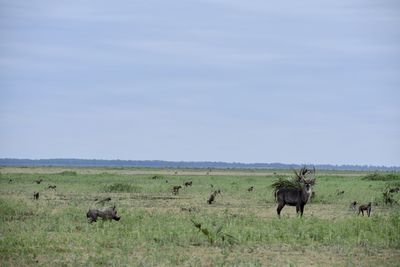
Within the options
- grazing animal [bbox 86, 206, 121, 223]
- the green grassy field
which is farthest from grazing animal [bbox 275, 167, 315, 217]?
grazing animal [bbox 86, 206, 121, 223]

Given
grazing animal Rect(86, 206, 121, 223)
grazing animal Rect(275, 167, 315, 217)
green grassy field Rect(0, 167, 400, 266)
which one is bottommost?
green grassy field Rect(0, 167, 400, 266)

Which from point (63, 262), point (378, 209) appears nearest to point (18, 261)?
point (63, 262)

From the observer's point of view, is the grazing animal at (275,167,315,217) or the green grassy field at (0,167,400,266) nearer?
the green grassy field at (0,167,400,266)

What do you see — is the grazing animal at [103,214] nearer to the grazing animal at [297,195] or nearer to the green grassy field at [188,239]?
the green grassy field at [188,239]

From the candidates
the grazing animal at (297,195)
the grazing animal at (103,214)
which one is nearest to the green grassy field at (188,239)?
the grazing animal at (103,214)

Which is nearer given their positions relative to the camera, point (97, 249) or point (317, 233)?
point (97, 249)

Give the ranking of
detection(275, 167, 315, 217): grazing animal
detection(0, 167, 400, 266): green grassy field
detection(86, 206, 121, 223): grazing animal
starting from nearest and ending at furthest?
detection(0, 167, 400, 266): green grassy field
detection(86, 206, 121, 223): grazing animal
detection(275, 167, 315, 217): grazing animal

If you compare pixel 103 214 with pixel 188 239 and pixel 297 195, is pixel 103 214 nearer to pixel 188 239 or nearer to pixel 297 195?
pixel 188 239

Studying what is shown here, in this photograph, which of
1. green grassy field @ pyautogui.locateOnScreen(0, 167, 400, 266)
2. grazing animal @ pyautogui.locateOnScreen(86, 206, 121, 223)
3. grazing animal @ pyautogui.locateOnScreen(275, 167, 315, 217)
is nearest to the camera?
green grassy field @ pyautogui.locateOnScreen(0, 167, 400, 266)

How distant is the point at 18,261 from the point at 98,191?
24.9 meters

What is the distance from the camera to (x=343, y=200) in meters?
33.5

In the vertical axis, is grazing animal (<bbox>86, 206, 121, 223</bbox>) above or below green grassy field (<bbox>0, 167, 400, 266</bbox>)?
above

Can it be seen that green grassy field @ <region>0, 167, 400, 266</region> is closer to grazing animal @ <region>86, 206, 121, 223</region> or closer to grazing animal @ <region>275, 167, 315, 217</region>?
grazing animal @ <region>86, 206, 121, 223</region>

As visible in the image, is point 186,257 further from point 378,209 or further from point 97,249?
point 378,209
